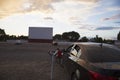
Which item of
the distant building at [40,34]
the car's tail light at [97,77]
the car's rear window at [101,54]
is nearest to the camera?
the car's tail light at [97,77]

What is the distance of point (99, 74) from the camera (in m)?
4.46

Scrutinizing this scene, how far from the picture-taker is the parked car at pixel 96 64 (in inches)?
175

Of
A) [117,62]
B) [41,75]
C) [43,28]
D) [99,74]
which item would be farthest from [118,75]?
[43,28]

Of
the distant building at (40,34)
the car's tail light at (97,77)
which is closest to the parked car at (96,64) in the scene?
the car's tail light at (97,77)

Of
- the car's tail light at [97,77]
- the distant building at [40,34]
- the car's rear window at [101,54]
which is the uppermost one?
the distant building at [40,34]

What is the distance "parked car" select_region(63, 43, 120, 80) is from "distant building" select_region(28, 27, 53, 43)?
64.9 m

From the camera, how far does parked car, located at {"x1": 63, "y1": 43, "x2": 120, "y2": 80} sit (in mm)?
4438

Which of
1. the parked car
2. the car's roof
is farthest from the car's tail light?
the car's roof

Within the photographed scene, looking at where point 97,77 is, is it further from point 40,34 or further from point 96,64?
point 40,34

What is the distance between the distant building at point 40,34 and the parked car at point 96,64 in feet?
213

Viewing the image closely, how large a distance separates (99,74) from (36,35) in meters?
67.8

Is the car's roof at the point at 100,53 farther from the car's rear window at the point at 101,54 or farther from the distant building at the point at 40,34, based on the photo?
the distant building at the point at 40,34

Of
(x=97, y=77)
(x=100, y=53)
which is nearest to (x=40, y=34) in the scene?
(x=100, y=53)

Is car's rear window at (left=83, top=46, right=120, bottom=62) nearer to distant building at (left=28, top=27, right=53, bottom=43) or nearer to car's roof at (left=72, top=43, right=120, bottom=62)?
car's roof at (left=72, top=43, right=120, bottom=62)
